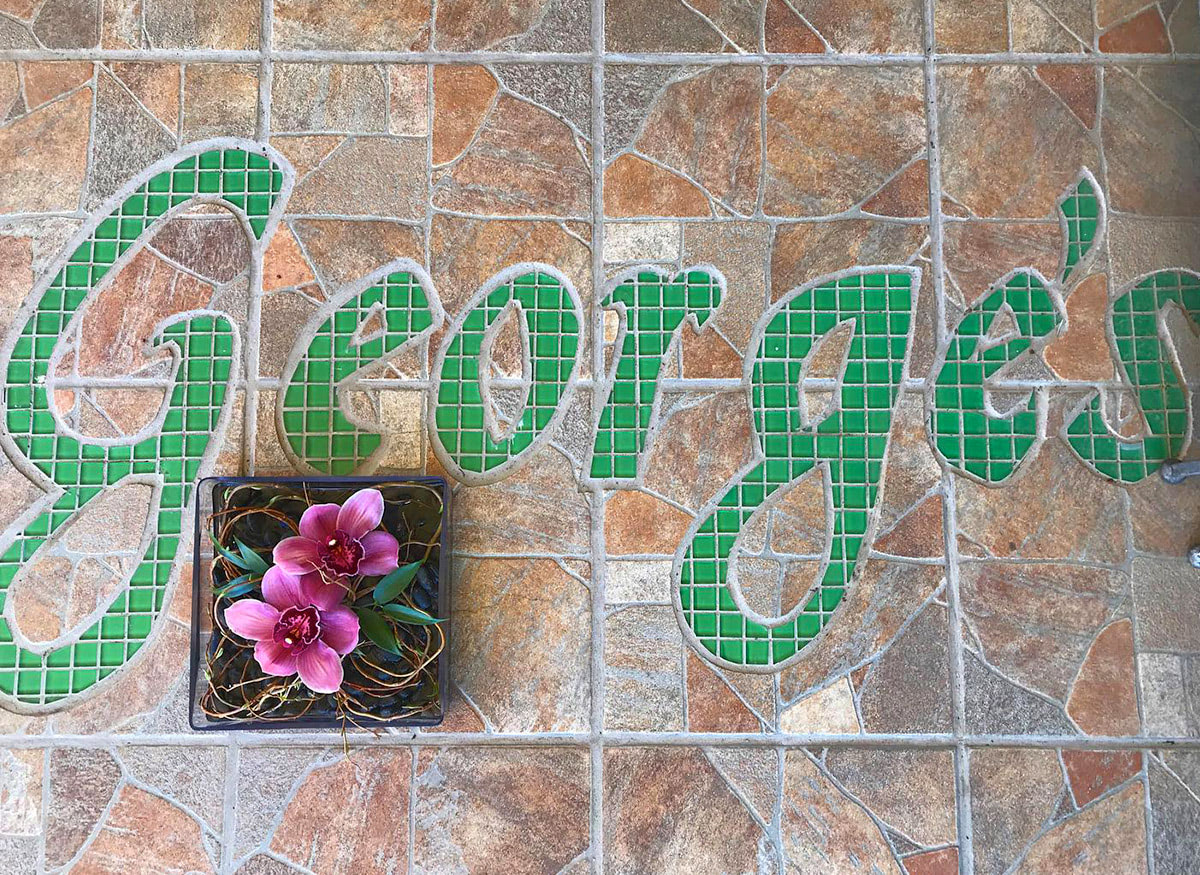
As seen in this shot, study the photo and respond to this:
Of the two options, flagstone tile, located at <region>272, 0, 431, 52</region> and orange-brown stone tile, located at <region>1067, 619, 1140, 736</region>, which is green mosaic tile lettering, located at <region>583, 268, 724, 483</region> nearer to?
flagstone tile, located at <region>272, 0, 431, 52</region>

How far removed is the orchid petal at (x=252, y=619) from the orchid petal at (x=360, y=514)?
189mm

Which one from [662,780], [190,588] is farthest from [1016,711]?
[190,588]

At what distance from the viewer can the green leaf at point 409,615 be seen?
151 cm

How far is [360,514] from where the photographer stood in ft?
4.88

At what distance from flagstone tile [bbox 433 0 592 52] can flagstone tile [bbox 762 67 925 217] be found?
44cm

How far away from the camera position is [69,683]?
1.64 m

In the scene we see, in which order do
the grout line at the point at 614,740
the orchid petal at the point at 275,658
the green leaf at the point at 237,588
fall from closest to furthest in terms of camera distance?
the orchid petal at the point at 275,658 < the green leaf at the point at 237,588 < the grout line at the point at 614,740

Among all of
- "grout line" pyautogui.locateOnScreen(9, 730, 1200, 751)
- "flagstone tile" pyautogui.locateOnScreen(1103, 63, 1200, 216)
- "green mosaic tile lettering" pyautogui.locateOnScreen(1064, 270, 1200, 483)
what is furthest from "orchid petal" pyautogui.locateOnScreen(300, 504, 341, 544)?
Result: "flagstone tile" pyautogui.locateOnScreen(1103, 63, 1200, 216)

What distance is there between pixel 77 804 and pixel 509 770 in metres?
0.85

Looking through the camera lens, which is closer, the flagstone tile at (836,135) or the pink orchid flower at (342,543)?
the pink orchid flower at (342,543)

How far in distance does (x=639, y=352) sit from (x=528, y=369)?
232mm

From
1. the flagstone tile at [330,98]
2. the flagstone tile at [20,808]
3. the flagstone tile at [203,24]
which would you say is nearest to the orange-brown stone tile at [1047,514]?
the flagstone tile at [330,98]

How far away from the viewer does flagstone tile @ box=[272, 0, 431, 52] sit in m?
1.76

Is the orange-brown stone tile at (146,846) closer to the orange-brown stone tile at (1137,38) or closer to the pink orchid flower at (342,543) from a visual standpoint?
the pink orchid flower at (342,543)
